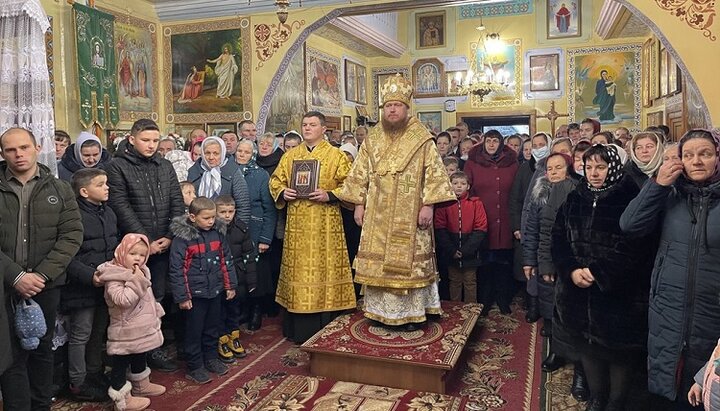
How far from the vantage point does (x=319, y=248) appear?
15.9 ft

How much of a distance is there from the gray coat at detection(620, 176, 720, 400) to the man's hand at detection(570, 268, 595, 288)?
0.36 meters


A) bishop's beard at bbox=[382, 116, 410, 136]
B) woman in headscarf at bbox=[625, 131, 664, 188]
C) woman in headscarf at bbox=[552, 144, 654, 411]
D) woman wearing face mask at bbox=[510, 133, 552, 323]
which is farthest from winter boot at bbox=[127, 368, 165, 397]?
woman in headscarf at bbox=[625, 131, 664, 188]

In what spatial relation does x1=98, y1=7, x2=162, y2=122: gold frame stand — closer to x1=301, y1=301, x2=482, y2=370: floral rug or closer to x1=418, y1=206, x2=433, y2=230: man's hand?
x1=301, y1=301, x2=482, y2=370: floral rug

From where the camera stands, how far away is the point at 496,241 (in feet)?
18.5

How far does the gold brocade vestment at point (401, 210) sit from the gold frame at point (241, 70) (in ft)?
15.3

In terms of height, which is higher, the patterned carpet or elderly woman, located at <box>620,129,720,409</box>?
elderly woman, located at <box>620,129,720,409</box>

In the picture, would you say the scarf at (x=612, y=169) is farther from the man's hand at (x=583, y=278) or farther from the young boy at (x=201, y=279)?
the young boy at (x=201, y=279)

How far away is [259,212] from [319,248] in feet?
2.16

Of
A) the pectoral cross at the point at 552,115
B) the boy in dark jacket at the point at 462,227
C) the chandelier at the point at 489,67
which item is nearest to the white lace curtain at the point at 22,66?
the boy in dark jacket at the point at 462,227

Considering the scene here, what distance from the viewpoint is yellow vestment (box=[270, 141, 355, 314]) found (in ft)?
15.9

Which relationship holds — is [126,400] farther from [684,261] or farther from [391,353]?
[684,261]

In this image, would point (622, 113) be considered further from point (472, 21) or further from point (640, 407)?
point (640, 407)

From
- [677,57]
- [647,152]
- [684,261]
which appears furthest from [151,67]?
[684,261]

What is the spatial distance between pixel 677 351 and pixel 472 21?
1251 cm
